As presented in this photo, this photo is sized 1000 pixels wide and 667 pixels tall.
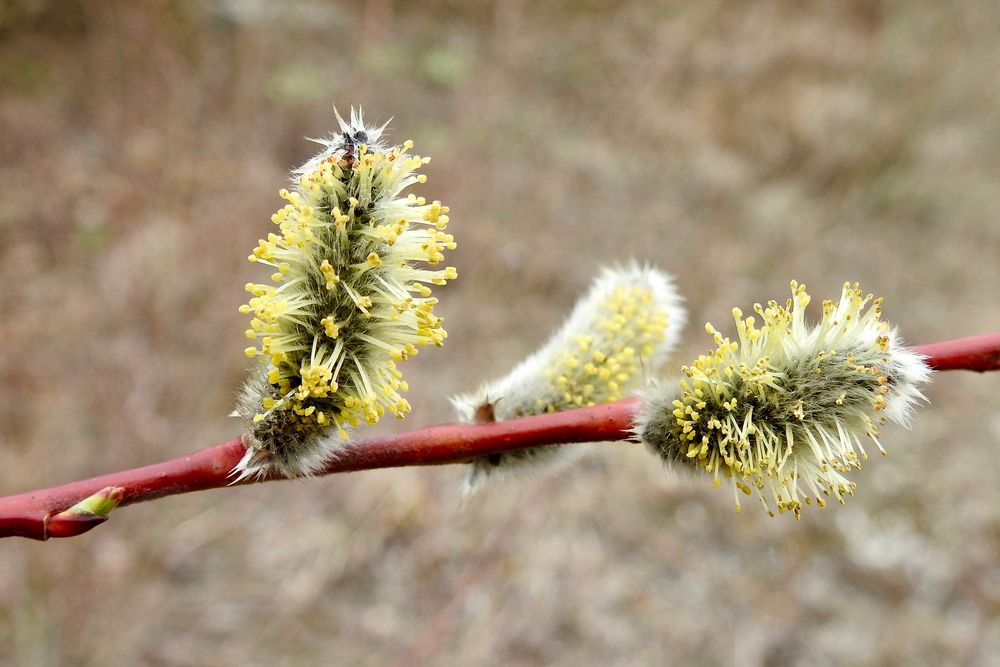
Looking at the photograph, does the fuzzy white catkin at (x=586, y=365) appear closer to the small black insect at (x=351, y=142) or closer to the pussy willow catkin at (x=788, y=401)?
the pussy willow catkin at (x=788, y=401)

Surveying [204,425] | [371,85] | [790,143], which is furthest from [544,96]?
[204,425]

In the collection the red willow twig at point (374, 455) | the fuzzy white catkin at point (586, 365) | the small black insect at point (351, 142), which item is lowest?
the red willow twig at point (374, 455)

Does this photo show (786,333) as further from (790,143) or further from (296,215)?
(790,143)

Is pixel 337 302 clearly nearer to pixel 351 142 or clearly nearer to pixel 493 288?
pixel 351 142

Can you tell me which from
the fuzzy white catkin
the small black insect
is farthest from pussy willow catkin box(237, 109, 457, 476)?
the fuzzy white catkin

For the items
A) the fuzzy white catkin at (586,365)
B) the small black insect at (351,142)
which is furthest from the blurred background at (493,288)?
the small black insect at (351,142)

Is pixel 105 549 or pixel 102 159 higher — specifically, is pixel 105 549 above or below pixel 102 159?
below
